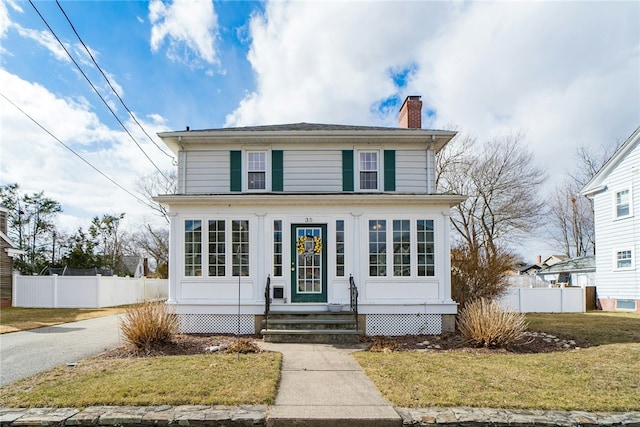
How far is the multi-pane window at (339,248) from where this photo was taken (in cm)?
1048

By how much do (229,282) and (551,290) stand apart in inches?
606

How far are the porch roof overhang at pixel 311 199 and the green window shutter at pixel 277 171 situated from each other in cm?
124

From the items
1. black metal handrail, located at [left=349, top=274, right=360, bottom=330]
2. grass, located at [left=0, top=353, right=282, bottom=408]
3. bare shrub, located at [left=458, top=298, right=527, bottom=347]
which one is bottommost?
grass, located at [left=0, top=353, right=282, bottom=408]

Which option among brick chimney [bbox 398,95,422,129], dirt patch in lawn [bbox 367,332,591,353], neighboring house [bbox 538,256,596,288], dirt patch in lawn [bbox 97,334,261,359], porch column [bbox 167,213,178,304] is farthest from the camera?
neighboring house [bbox 538,256,596,288]

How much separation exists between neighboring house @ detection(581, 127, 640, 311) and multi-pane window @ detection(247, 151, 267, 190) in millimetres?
16388

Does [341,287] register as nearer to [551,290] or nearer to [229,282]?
[229,282]

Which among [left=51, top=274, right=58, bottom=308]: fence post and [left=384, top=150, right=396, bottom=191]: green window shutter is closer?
[left=384, top=150, right=396, bottom=191]: green window shutter

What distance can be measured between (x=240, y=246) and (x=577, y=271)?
72.1 ft

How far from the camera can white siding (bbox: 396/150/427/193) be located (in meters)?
11.8

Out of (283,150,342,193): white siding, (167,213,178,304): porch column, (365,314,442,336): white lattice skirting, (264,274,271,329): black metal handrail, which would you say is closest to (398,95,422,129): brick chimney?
(283,150,342,193): white siding

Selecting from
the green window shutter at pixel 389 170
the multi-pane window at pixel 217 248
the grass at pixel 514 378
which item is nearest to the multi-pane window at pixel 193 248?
the multi-pane window at pixel 217 248

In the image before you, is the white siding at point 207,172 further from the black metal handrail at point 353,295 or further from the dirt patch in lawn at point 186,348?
the black metal handrail at point 353,295

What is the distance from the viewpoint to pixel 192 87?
1366cm

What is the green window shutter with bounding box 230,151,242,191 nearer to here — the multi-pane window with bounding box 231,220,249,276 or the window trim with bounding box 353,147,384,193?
the multi-pane window with bounding box 231,220,249,276
